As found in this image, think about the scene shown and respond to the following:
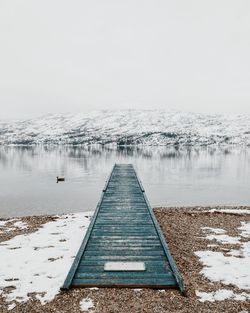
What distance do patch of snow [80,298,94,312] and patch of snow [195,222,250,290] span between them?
4.32 m

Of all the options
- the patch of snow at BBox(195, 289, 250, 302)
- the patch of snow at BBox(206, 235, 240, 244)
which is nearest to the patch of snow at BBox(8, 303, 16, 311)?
the patch of snow at BBox(195, 289, 250, 302)

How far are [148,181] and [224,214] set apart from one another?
96.1 feet

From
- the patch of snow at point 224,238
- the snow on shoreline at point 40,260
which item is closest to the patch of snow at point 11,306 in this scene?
the snow on shoreline at point 40,260

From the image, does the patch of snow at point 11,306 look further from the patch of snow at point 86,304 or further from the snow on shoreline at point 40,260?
the patch of snow at point 86,304

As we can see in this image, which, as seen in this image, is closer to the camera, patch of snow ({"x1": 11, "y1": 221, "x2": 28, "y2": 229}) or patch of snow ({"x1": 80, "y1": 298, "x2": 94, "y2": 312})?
patch of snow ({"x1": 80, "y1": 298, "x2": 94, "y2": 312})

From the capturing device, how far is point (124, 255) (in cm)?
1217

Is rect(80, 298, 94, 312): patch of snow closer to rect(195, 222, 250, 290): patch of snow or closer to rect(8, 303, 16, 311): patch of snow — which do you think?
rect(8, 303, 16, 311): patch of snow

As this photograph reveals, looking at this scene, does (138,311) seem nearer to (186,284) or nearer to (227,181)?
(186,284)

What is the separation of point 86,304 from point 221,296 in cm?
397

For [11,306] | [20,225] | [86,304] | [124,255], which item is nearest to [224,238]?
[124,255]

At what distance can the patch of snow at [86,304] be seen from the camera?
9.02 metres

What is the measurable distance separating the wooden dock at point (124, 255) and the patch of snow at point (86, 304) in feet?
2.23

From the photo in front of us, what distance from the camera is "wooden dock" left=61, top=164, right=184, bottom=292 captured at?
33.5 ft

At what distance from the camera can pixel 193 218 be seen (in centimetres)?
2189
